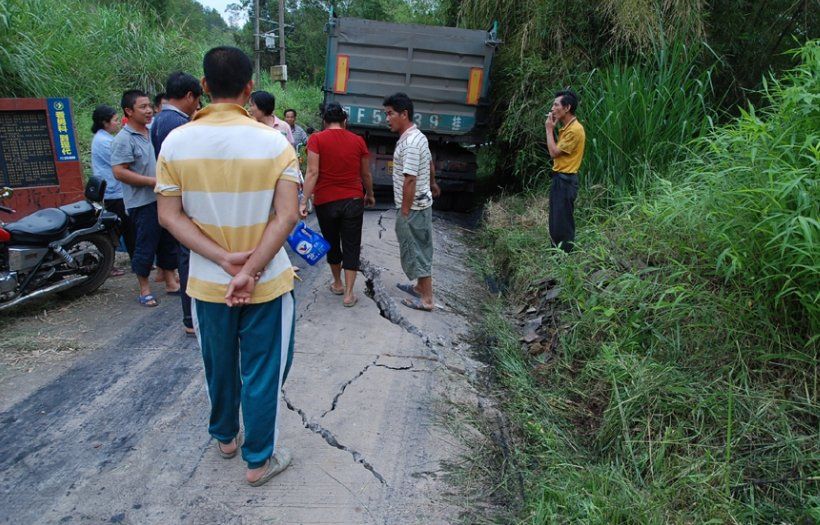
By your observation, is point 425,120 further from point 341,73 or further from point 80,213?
point 80,213

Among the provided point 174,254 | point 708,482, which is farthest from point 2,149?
point 708,482

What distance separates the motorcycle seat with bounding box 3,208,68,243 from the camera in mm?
3998

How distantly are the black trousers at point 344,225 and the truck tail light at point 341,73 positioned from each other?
13.0 feet

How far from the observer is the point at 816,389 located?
8.04 feet

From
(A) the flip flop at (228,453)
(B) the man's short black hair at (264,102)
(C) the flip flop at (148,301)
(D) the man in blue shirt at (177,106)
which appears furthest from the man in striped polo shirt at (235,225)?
(B) the man's short black hair at (264,102)

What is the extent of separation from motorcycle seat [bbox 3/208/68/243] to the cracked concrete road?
0.62m

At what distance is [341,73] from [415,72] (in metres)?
1.06

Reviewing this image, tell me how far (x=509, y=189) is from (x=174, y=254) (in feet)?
19.8

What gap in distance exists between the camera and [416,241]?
14.6 ft

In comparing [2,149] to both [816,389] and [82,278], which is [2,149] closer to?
[82,278]

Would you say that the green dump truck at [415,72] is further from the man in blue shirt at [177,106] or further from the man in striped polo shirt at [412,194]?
the man in blue shirt at [177,106]

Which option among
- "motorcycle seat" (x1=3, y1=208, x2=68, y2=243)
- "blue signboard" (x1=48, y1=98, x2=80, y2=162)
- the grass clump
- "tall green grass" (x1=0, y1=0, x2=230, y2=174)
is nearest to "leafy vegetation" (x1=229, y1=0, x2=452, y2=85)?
"tall green grass" (x1=0, y1=0, x2=230, y2=174)

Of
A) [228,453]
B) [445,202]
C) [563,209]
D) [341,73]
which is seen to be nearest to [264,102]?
[563,209]

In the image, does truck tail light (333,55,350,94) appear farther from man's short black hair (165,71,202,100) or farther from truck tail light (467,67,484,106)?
man's short black hair (165,71,202,100)
